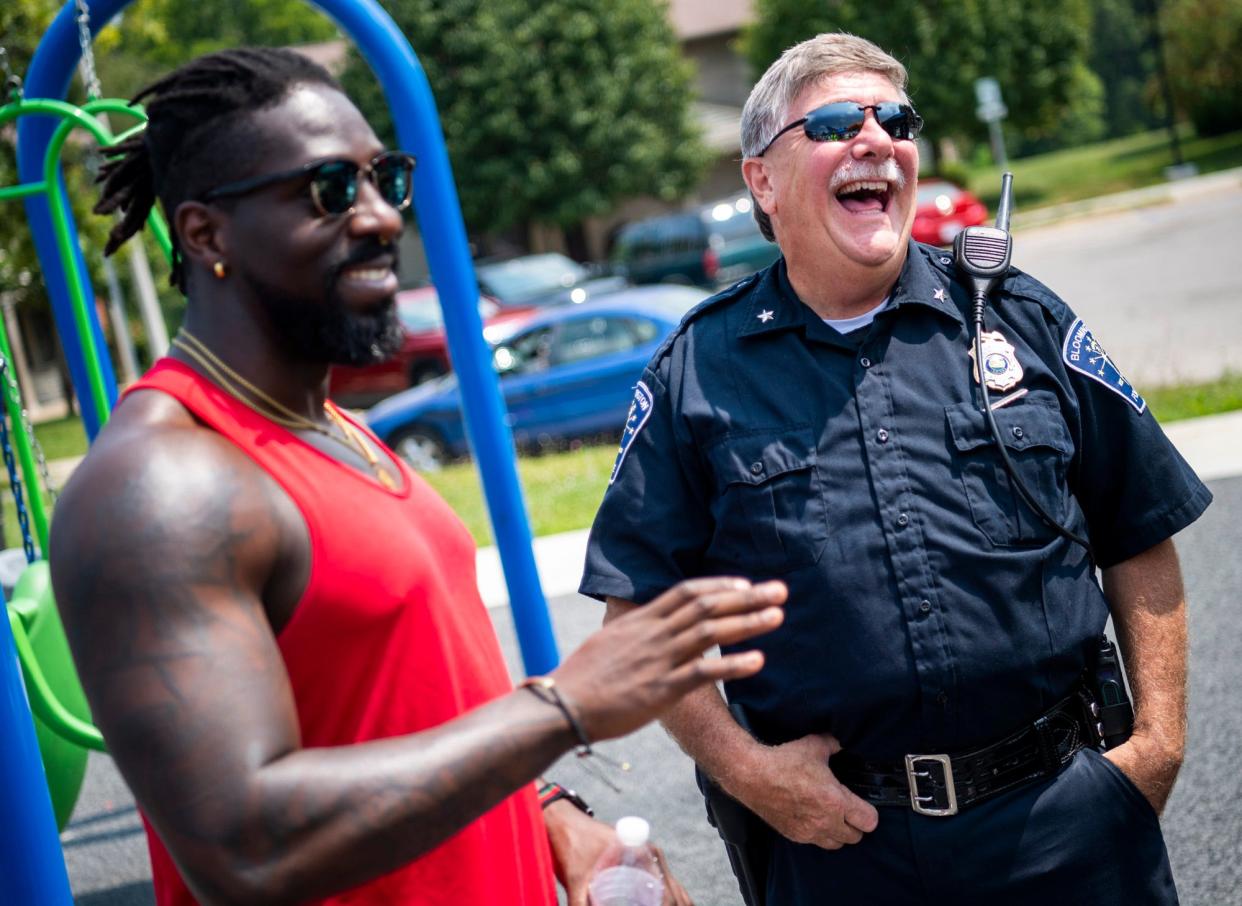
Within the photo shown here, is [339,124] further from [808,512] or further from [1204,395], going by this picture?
[1204,395]

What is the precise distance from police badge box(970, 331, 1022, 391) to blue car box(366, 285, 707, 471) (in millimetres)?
8732

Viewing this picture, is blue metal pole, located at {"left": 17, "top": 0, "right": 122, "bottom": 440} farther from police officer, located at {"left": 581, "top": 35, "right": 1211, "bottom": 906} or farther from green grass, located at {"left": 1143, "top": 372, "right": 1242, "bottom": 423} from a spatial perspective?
green grass, located at {"left": 1143, "top": 372, "right": 1242, "bottom": 423}

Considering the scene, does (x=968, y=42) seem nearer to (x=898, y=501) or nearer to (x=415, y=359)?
(x=415, y=359)

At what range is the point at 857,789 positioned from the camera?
2.32 m

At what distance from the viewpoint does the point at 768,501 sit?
2.34 meters

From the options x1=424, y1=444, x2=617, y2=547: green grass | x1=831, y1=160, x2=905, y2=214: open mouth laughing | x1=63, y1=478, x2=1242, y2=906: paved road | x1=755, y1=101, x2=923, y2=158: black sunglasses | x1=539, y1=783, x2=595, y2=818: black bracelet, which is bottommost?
Answer: x1=63, y1=478, x2=1242, y2=906: paved road

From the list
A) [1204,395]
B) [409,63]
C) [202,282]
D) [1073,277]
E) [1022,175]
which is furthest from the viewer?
[1022,175]

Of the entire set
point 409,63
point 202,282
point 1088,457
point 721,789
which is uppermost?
point 409,63

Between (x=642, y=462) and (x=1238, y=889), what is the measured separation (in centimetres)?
227

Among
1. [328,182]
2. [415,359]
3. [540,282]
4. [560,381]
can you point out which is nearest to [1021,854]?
[328,182]

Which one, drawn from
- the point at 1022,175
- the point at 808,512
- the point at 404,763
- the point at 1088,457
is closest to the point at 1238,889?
the point at 1088,457

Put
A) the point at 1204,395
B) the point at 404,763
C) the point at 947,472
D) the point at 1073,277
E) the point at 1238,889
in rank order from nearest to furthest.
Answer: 1. the point at 404,763
2. the point at 947,472
3. the point at 1238,889
4. the point at 1204,395
5. the point at 1073,277

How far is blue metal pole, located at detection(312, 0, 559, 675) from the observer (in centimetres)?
387

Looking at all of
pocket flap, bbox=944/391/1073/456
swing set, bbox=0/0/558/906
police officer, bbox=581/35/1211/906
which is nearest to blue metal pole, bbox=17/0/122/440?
swing set, bbox=0/0/558/906
